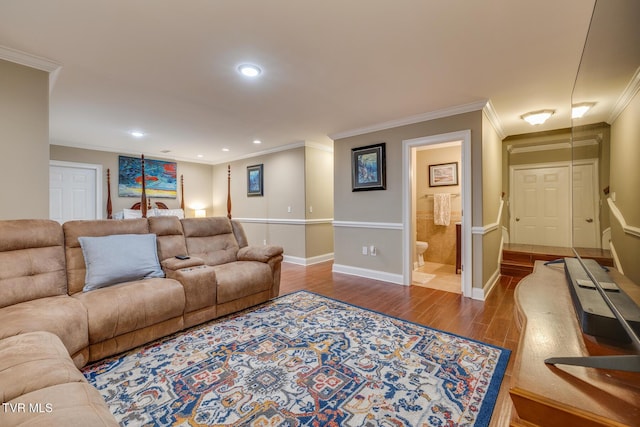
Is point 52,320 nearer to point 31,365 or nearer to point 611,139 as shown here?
point 31,365

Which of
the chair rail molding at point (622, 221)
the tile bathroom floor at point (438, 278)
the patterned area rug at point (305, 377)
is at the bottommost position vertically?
the patterned area rug at point (305, 377)

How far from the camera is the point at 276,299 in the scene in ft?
10.9

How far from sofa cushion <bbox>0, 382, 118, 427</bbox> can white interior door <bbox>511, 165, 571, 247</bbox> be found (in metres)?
6.04

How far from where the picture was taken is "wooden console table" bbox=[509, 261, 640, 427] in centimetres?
52

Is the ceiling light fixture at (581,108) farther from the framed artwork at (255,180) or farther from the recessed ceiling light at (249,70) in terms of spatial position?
the framed artwork at (255,180)

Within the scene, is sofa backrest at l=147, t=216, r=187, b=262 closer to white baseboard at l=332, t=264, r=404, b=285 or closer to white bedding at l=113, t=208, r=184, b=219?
white baseboard at l=332, t=264, r=404, b=285

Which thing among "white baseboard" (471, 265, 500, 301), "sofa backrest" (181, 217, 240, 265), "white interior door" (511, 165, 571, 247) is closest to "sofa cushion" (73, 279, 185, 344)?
"sofa backrest" (181, 217, 240, 265)

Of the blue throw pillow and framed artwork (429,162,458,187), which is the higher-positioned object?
framed artwork (429,162,458,187)

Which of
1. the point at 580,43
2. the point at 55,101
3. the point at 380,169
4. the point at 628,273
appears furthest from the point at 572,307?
the point at 55,101

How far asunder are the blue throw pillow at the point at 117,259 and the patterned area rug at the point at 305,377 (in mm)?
616

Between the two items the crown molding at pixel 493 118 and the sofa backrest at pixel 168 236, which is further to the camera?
the crown molding at pixel 493 118

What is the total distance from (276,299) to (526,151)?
5042mm

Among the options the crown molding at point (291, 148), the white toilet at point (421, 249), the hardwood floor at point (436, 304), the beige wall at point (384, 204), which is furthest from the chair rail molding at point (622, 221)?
the crown molding at point (291, 148)

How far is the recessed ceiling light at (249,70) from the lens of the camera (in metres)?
2.40
